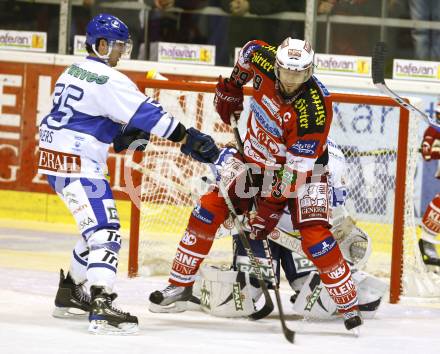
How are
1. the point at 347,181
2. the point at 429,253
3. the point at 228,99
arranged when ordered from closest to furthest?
the point at 228,99, the point at 347,181, the point at 429,253

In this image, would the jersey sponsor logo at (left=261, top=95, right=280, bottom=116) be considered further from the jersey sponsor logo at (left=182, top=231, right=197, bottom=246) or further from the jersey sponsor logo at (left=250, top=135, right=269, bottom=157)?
the jersey sponsor logo at (left=182, top=231, right=197, bottom=246)

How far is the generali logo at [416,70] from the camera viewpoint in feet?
25.5

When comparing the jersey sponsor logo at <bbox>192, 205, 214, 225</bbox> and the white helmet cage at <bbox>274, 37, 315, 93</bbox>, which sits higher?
the white helmet cage at <bbox>274, 37, 315, 93</bbox>

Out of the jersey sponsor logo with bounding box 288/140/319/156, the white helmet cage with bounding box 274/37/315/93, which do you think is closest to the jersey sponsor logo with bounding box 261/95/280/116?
the white helmet cage with bounding box 274/37/315/93

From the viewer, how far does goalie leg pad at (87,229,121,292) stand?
4770 mm

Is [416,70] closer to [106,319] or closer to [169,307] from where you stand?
[169,307]

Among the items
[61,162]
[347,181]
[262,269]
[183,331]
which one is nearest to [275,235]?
[262,269]

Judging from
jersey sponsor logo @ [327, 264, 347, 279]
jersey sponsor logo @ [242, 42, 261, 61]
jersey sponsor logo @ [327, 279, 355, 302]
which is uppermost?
jersey sponsor logo @ [242, 42, 261, 61]

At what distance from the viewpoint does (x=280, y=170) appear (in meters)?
5.23

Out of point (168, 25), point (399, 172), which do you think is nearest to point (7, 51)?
point (168, 25)

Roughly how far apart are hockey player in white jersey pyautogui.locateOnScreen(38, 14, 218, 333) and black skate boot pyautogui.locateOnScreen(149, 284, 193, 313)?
0.50m

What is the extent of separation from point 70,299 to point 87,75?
3.31 ft

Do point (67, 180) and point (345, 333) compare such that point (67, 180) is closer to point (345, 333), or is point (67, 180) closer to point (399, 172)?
point (345, 333)

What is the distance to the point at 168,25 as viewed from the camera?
27.1 ft
